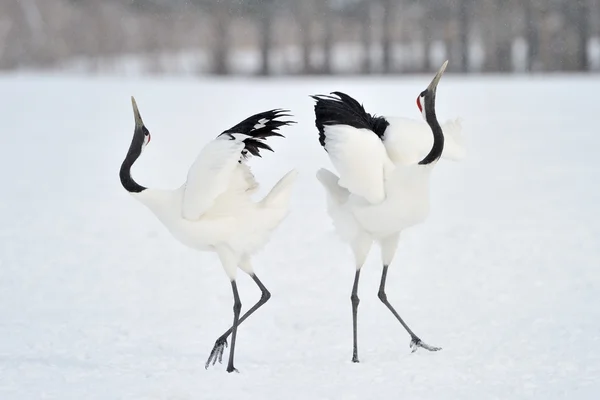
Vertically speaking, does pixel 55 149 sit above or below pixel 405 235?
above

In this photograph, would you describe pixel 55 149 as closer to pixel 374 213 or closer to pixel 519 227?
pixel 519 227

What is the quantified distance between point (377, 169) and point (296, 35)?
27.9 meters

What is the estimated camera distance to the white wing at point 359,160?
464 centimetres

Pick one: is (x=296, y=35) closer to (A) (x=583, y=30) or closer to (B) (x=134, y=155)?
(A) (x=583, y=30)

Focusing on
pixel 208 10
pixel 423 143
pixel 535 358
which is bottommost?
pixel 535 358

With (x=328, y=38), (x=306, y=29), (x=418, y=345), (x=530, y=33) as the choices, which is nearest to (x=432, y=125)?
(x=418, y=345)

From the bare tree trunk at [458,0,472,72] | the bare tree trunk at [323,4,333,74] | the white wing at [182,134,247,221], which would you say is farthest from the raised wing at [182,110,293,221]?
the bare tree trunk at [458,0,472,72]

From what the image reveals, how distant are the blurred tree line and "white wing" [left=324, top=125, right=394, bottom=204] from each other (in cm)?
2381

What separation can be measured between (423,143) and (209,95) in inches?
583

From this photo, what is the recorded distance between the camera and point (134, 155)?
15.6 ft

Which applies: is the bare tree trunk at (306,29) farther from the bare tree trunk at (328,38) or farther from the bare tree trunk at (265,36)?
the bare tree trunk at (265,36)

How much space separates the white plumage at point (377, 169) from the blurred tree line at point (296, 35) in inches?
925

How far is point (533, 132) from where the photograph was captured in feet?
48.6

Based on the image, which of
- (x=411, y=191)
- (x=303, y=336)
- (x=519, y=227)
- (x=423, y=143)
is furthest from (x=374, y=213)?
(x=519, y=227)
